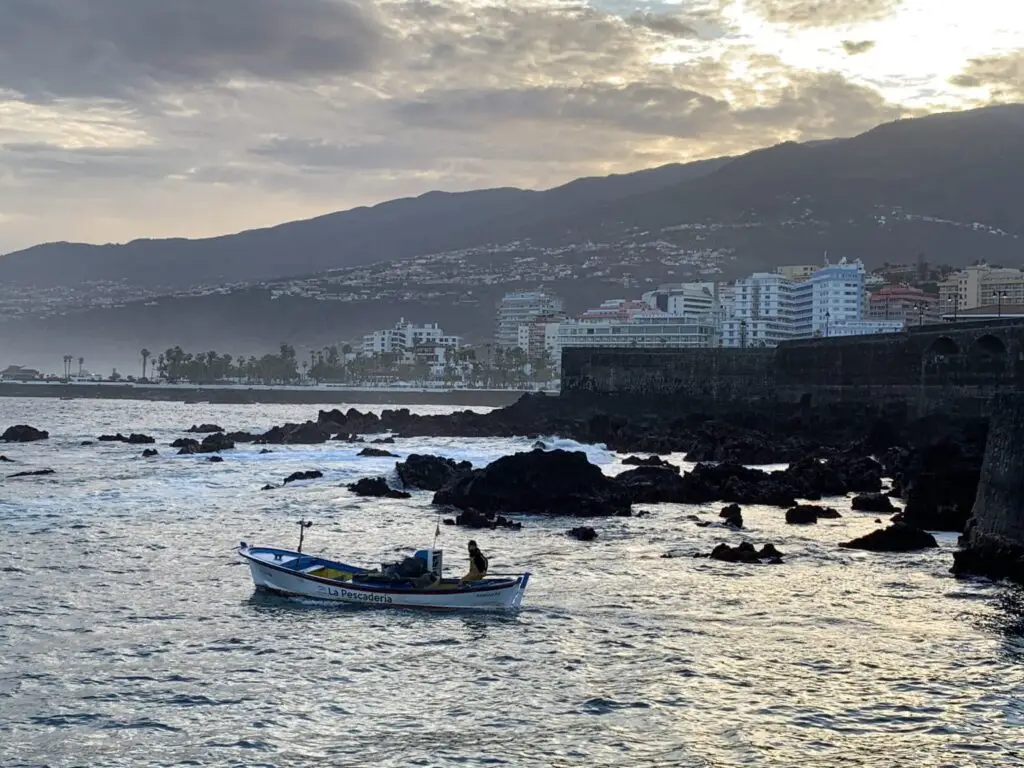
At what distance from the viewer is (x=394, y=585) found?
2317cm

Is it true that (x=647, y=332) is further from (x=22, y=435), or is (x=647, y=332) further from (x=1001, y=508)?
(x=1001, y=508)

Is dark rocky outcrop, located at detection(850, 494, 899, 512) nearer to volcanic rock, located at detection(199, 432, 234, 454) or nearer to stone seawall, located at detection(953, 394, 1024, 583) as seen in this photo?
stone seawall, located at detection(953, 394, 1024, 583)

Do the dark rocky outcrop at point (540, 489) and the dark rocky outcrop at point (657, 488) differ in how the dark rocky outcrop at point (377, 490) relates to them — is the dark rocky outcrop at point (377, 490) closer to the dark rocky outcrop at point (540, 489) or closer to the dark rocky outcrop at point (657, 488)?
the dark rocky outcrop at point (540, 489)

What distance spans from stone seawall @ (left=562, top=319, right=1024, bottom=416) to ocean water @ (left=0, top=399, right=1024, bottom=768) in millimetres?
32640

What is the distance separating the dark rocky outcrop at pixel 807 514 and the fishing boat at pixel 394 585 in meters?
14.4

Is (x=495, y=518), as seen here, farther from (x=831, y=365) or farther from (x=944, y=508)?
(x=831, y=365)

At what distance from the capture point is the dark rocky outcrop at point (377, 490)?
43.2 metres

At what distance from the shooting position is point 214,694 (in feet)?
55.7

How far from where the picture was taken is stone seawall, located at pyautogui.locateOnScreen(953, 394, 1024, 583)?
2541cm

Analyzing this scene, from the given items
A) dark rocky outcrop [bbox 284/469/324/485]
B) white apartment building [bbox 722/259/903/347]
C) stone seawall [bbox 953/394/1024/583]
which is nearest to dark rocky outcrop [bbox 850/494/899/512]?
stone seawall [bbox 953/394/1024/583]

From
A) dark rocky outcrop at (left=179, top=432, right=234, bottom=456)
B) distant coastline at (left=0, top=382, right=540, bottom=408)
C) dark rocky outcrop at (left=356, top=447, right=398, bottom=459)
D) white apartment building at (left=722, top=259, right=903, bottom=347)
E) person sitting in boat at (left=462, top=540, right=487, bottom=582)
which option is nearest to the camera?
person sitting in boat at (left=462, top=540, right=487, bottom=582)

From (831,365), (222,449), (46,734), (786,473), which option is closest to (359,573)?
(46,734)

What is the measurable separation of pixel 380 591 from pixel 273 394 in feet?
544

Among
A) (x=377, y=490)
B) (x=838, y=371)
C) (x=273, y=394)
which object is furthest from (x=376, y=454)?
(x=273, y=394)
